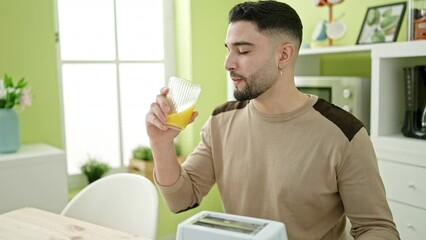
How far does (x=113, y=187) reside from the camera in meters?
1.76

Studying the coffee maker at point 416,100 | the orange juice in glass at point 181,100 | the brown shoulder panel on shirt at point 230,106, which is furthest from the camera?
the coffee maker at point 416,100

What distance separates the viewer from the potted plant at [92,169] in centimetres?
273

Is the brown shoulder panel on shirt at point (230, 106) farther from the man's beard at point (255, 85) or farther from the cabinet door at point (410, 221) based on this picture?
the cabinet door at point (410, 221)

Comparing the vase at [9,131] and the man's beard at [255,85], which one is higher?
the man's beard at [255,85]

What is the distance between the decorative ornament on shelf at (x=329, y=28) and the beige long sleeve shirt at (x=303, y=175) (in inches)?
51.3

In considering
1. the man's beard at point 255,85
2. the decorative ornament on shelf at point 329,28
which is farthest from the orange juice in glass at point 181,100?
the decorative ornament on shelf at point 329,28

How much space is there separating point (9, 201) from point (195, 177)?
105cm

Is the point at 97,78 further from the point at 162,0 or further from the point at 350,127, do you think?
the point at 350,127

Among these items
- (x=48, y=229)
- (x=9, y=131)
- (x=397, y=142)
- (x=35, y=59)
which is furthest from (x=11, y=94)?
(x=397, y=142)

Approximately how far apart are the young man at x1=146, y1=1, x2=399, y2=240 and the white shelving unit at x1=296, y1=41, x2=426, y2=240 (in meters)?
0.73

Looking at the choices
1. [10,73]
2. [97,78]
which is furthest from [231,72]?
[97,78]

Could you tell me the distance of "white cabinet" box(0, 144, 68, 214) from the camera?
204 centimetres

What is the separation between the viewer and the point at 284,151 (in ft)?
4.35

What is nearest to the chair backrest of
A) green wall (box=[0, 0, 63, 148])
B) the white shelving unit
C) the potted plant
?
green wall (box=[0, 0, 63, 148])
